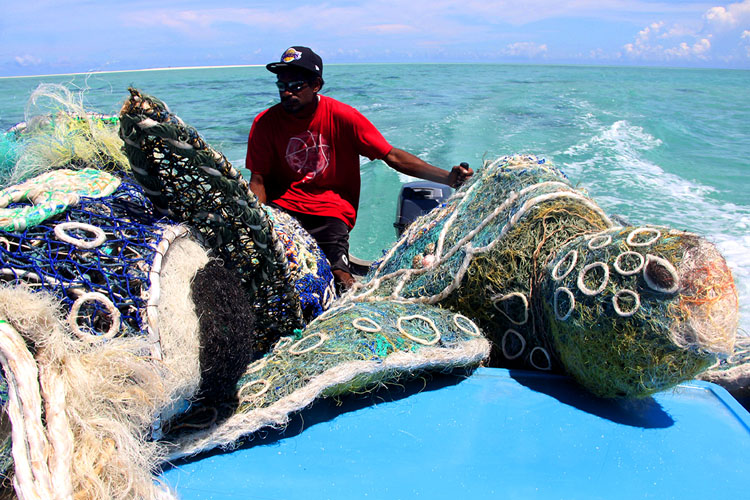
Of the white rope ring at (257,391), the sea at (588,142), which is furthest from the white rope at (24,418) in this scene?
the sea at (588,142)

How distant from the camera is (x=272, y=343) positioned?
210 cm

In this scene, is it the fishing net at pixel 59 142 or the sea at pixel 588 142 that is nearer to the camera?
the fishing net at pixel 59 142

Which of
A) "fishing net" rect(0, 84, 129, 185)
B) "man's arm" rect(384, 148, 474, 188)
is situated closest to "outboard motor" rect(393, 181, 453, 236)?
"man's arm" rect(384, 148, 474, 188)

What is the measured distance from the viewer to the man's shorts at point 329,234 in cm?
301

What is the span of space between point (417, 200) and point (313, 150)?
1390 mm

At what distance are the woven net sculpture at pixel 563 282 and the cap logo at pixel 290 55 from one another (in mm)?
1209

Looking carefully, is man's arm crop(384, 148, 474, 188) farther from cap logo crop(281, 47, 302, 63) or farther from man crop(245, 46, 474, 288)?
cap logo crop(281, 47, 302, 63)

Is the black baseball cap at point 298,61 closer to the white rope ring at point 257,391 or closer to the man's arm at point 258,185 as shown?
the man's arm at point 258,185

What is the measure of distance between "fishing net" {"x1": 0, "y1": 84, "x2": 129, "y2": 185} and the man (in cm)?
122

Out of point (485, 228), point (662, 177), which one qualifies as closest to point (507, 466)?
point (485, 228)

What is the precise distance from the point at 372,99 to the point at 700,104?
1070cm

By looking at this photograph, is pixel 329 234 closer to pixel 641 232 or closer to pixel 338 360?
pixel 338 360

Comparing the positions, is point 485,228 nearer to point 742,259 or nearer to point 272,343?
point 272,343

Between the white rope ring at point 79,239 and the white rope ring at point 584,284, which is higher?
the white rope ring at point 79,239
